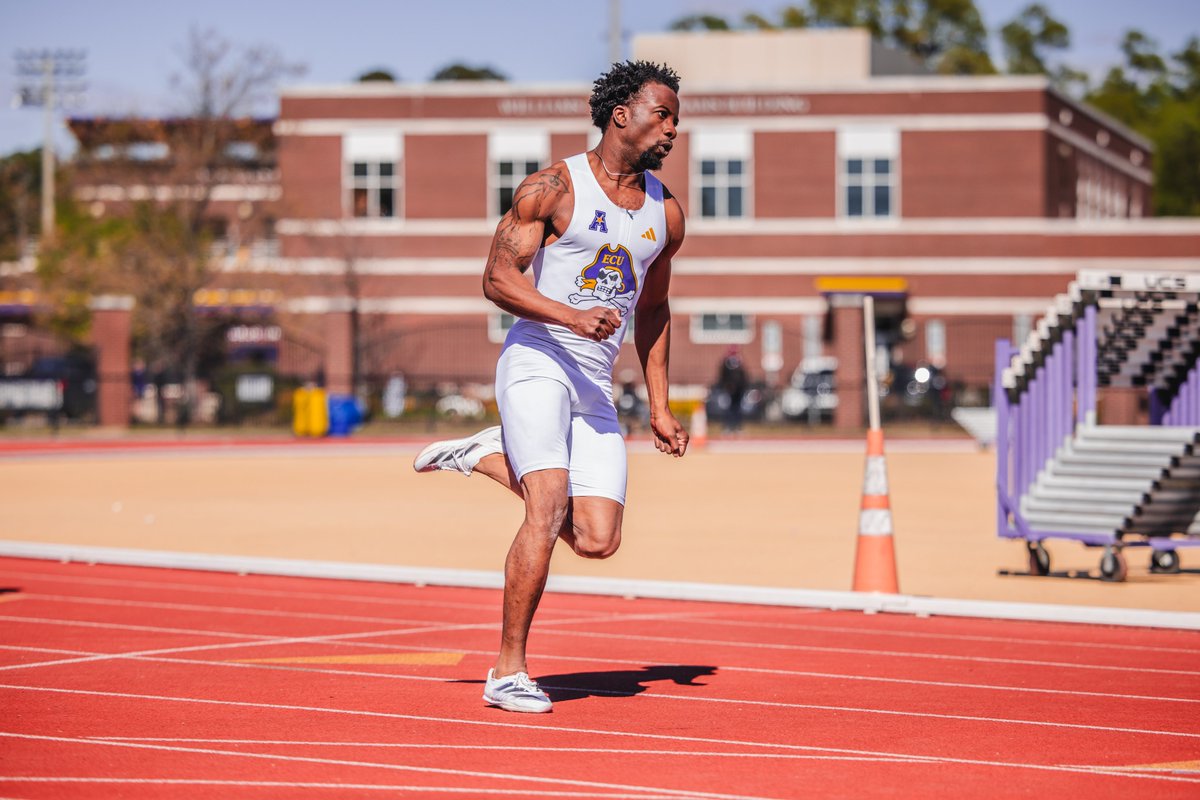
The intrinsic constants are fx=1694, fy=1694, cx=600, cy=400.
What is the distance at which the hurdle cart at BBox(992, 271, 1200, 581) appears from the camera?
11750mm

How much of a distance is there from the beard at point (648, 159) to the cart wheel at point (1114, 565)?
21.4 feet

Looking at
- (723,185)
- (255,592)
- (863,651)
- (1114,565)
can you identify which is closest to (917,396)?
(723,185)

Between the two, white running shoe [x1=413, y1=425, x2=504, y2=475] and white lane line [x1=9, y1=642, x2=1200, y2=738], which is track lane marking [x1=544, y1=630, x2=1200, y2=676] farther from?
white running shoe [x1=413, y1=425, x2=504, y2=475]

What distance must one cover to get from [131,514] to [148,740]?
12.2 m

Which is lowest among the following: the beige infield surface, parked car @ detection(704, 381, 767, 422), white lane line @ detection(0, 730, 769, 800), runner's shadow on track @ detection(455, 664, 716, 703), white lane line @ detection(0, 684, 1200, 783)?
parked car @ detection(704, 381, 767, 422)

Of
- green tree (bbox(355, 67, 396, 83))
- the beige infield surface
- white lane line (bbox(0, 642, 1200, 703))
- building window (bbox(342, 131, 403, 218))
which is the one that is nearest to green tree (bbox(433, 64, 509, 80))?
green tree (bbox(355, 67, 396, 83))

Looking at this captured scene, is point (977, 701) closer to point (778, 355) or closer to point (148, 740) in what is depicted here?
point (148, 740)

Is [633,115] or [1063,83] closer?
[633,115]

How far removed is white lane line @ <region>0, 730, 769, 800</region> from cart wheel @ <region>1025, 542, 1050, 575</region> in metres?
7.64

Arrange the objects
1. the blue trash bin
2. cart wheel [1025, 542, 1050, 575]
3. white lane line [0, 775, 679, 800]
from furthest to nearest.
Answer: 1. the blue trash bin
2. cart wheel [1025, 542, 1050, 575]
3. white lane line [0, 775, 679, 800]

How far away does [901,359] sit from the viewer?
2099 inches

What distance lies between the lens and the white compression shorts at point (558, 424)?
21.6 ft

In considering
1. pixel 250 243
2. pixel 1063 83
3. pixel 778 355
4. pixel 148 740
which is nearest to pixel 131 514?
pixel 148 740

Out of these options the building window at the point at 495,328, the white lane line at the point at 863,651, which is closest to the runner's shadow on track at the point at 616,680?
the white lane line at the point at 863,651
